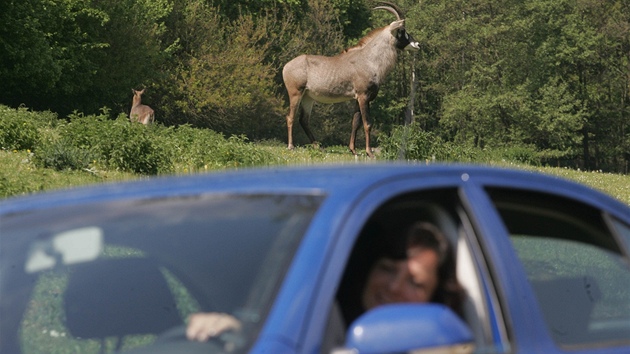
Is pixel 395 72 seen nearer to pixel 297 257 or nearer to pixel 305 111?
pixel 305 111

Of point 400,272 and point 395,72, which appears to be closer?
point 400,272

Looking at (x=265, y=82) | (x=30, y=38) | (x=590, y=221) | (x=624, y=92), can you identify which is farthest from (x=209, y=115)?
(x=590, y=221)

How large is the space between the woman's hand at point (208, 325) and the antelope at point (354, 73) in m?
23.2

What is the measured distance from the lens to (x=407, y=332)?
9.18 ft

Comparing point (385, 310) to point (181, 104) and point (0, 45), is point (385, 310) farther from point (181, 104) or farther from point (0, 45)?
point (181, 104)

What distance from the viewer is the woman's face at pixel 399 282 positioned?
11.3ft

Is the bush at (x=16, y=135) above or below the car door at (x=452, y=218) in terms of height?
below

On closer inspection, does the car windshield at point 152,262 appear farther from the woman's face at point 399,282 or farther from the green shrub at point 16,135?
the green shrub at point 16,135

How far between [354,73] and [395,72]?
5521 centimetres

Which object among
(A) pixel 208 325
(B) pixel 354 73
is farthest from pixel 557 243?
(B) pixel 354 73

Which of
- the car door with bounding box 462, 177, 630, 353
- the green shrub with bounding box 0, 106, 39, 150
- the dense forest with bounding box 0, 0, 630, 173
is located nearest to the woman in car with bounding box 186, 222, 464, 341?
the car door with bounding box 462, 177, 630, 353

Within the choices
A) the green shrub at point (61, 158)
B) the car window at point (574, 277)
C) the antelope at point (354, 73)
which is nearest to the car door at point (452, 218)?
the car window at point (574, 277)

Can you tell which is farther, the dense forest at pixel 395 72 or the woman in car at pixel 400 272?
the dense forest at pixel 395 72

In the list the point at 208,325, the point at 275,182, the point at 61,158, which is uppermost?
the point at 275,182
